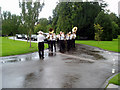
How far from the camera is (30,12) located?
18.9 m

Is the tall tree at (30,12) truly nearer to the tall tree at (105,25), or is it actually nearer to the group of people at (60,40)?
the group of people at (60,40)

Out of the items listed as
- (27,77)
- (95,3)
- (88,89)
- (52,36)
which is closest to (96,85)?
(88,89)

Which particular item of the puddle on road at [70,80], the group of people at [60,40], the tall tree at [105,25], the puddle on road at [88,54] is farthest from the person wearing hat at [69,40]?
the tall tree at [105,25]

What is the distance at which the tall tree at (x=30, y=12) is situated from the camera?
62.2 feet

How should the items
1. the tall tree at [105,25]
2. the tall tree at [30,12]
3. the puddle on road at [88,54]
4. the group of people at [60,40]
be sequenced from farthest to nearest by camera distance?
1. the tall tree at [105,25]
2. the tall tree at [30,12]
3. the group of people at [60,40]
4. the puddle on road at [88,54]

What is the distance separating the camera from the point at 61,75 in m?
6.98

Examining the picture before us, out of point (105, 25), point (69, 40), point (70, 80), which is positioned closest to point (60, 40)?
point (69, 40)

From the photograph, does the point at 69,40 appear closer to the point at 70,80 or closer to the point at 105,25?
the point at 70,80

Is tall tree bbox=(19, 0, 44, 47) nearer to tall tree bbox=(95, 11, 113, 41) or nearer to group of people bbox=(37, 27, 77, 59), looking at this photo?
group of people bbox=(37, 27, 77, 59)

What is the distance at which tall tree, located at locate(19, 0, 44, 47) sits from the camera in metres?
19.0

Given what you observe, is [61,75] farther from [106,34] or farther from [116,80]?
[106,34]

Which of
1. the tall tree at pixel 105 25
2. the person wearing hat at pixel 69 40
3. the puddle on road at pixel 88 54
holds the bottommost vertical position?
the puddle on road at pixel 88 54

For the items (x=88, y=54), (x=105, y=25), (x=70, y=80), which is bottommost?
(x=70, y=80)

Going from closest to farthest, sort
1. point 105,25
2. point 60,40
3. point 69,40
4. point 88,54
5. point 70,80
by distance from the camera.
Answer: point 70,80
point 88,54
point 60,40
point 69,40
point 105,25
